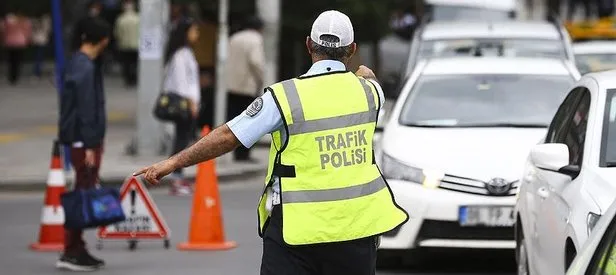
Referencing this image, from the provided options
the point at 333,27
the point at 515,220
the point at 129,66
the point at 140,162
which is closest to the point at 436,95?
the point at 515,220

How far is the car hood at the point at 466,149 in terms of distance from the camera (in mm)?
10602

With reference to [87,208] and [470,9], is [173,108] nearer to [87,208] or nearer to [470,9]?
[87,208]

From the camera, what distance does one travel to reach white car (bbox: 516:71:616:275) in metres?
7.46

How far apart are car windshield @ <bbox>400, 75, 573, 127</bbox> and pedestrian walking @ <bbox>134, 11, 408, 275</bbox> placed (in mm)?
5370

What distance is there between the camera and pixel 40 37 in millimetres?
39469

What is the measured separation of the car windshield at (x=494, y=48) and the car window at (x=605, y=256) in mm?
11048

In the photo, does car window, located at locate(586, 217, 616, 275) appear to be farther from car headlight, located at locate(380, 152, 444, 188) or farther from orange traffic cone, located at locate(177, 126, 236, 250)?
orange traffic cone, located at locate(177, 126, 236, 250)

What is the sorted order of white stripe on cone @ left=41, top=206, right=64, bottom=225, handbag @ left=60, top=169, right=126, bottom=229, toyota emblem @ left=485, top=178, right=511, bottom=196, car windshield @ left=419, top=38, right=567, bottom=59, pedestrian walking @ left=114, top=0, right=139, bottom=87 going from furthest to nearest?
pedestrian walking @ left=114, top=0, right=139, bottom=87
car windshield @ left=419, top=38, right=567, bottom=59
white stripe on cone @ left=41, top=206, right=64, bottom=225
handbag @ left=60, top=169, right=126, bottom=229
toyota emblem @ left=485, top=178, right=511, bottom=196

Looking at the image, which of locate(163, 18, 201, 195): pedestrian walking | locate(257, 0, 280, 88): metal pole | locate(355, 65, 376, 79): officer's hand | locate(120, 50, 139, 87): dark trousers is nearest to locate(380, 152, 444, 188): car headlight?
locate(355, 65, 376, 79): officer's hand

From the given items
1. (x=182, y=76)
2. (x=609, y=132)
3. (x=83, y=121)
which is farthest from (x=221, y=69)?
(x=609, y=132)

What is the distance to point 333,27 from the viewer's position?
6.36 metres

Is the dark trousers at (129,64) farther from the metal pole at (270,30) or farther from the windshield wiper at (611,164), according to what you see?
the windshield wiper at (611,164)

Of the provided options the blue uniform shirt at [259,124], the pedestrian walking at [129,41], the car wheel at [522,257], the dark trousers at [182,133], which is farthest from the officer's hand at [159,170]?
the pedestrian walking at [129,41]

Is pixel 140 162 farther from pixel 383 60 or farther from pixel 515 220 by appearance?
pixel 383 60
